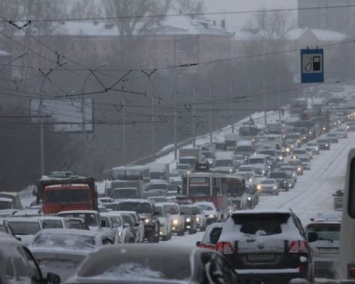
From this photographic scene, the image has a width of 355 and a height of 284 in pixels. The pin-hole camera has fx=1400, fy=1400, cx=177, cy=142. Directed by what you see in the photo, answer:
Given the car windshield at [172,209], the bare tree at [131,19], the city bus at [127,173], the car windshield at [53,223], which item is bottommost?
the car windshield at [172,209]

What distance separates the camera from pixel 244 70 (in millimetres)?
154125

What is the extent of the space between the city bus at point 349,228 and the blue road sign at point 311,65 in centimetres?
2109

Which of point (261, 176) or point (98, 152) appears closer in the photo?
point (261, 176)

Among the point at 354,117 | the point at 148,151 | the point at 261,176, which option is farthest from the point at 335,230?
the point at 354,117

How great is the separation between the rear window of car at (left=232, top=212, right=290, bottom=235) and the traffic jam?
0.01 meters

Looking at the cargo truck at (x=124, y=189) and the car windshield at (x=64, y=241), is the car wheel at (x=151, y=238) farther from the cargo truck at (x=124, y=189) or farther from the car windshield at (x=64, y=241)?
the car windshield at (x=64, y=241)

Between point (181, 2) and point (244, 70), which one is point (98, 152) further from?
point (181, 2)

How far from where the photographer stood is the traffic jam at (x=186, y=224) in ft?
42.1

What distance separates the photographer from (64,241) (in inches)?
881

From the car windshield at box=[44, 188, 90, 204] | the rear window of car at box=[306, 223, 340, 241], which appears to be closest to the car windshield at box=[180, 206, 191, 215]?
the car windshield at box=[44, 188, 90, 204]

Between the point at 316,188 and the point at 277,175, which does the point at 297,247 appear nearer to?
the point at 316,188

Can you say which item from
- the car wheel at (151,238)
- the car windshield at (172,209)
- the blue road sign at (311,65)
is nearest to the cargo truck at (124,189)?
the car windshield at (172,209)

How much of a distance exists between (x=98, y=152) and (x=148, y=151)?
811 centimetres

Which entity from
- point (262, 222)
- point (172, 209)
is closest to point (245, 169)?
point (172, 209)
